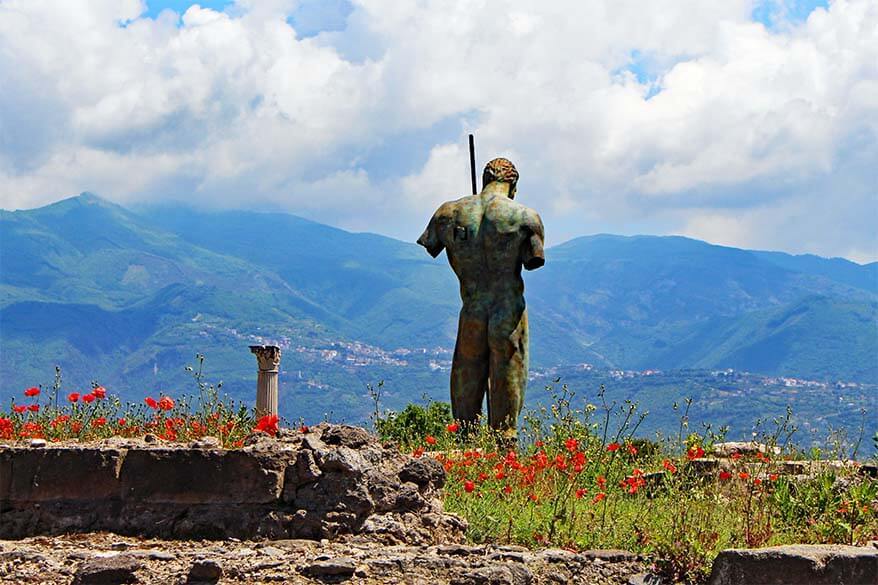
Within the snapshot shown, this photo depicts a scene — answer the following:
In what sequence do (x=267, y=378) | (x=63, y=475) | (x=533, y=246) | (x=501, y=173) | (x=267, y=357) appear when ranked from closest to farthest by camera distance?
(x=63, y=475)
(x=533, y=246)
(x=501, y=173)
(x=267, y=378)
(x=267, y=357)

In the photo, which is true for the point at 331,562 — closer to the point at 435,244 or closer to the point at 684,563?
the point at 684,563

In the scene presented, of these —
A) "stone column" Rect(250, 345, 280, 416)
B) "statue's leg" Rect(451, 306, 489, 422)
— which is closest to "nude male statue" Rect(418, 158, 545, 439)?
"statue's leg" Rect(451, 306, 489, 422)

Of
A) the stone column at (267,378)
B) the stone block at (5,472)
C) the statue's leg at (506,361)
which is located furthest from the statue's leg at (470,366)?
the stone block at (5,472)

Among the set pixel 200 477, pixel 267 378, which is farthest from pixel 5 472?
pixel 267 378

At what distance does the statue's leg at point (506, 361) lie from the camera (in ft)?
44.9

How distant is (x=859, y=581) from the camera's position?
24.9 ft

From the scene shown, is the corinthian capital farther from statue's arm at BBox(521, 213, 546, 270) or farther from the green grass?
the green grass

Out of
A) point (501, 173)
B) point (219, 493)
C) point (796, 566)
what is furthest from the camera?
point (501, 173)

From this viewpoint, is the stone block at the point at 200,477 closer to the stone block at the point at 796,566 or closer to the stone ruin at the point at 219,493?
the stone ruin at the point at 219,493

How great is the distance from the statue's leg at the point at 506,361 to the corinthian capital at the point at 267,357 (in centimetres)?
461

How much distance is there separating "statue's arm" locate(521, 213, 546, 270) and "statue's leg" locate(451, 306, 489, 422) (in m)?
0.78

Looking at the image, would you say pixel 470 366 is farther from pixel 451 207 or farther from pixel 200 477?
pixel 200 477

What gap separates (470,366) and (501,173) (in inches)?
90.4

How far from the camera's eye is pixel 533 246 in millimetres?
13625
